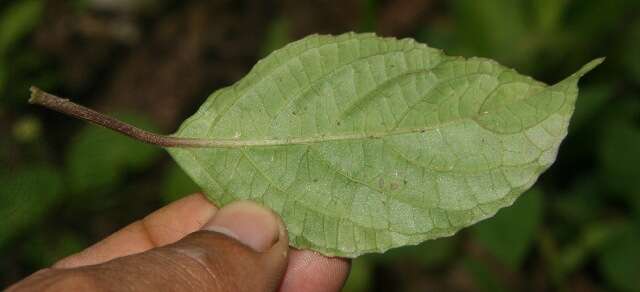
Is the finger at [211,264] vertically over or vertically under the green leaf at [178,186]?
over

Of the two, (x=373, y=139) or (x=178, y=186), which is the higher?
(x=373, y=139)

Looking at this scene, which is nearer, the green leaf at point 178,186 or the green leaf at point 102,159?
the green leaf at point 178,186

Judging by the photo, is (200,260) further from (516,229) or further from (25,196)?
(516,229)

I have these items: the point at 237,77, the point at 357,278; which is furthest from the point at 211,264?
the point at 237,77

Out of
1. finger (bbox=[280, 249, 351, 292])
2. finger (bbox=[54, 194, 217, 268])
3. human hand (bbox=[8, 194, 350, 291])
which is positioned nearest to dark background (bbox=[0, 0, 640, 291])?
finger (bbox=[54, 194, 217, 268])

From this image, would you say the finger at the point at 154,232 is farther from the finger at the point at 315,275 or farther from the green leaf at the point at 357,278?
the green leaf at the point at 357,278

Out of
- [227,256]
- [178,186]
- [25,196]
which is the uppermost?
[227,256]


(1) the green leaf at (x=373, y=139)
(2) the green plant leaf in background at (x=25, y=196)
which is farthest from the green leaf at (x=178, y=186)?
(1) the green leaf at (x=373, y=139)
